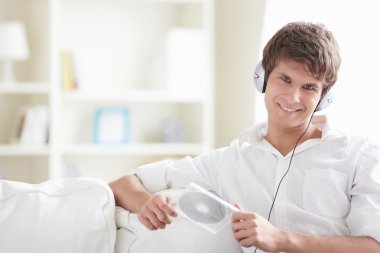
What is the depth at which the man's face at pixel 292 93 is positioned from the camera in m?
1.55

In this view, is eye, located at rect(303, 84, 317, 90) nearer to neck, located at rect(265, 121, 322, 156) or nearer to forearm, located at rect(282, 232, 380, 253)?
neck, located at rect(265, 121, 322, 156)

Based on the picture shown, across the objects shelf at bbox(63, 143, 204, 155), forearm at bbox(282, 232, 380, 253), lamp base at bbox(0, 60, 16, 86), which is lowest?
shelf at bbox(63, 143, 204, 155)

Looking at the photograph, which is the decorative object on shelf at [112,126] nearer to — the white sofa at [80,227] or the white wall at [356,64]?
the white wall at [356,64]

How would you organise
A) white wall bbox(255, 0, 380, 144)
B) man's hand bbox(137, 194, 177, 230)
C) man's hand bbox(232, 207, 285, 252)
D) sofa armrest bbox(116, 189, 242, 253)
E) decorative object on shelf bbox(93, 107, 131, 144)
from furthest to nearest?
decorative object on shelf bbox(93, 107, 131, 144)
white wall bbox(255, 0, 380, 144)
sofa armrest bbox(116, 189, 242, 253)
man's hand bbox(137, 194, 177, 230)
man's hand bbox(232, 207, 285, 252)

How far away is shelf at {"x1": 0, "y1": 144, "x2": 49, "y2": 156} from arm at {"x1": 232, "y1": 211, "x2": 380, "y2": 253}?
8.56 feet

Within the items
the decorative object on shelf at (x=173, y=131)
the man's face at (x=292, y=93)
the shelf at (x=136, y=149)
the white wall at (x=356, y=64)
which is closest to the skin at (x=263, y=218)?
the man's face at (x=292, y=93)

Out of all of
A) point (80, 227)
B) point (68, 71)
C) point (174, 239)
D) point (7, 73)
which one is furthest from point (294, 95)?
point (7, 73)

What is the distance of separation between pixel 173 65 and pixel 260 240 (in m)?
2.65

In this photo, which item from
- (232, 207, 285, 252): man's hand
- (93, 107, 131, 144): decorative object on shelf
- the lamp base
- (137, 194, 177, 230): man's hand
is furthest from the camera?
(93, 107, 131, 144): decorative object on shelf

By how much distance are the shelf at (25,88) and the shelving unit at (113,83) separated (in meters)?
0.08

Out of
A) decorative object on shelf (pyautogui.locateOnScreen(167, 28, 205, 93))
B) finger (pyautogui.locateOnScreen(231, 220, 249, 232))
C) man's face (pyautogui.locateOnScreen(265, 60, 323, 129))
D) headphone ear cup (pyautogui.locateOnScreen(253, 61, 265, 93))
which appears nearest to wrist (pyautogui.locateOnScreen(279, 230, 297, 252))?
finger (pyautogui.locateOnScreen(231, 220, 249, 232))

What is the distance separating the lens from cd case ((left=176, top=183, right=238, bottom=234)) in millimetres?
1365

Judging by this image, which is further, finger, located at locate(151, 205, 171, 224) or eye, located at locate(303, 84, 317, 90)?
eye, located at locate(303, 84, 317, 90)

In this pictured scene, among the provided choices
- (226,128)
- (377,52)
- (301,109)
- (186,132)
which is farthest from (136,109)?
(301,109)
